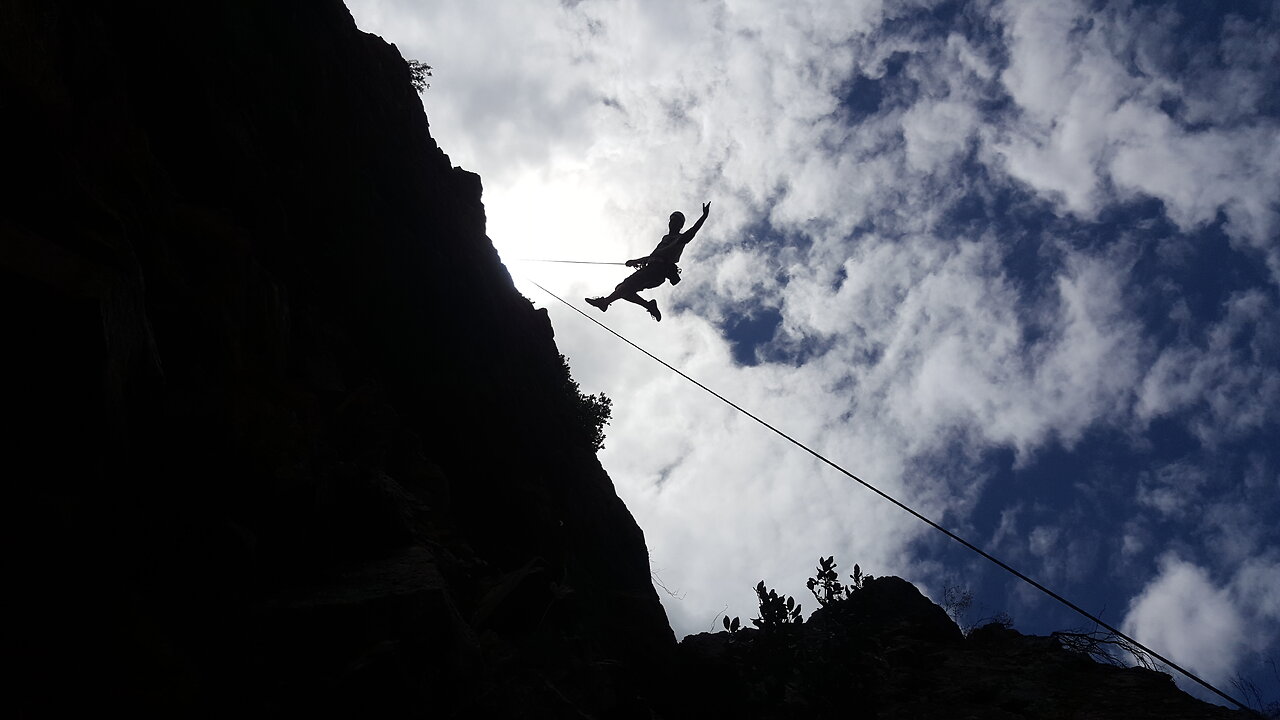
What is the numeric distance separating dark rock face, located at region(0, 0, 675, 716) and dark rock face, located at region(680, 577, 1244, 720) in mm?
1251

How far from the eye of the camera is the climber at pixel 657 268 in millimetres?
13484

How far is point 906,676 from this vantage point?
35.3 ft

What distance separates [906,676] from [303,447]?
962cm

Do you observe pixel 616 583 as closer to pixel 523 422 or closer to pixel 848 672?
pixel 523 422

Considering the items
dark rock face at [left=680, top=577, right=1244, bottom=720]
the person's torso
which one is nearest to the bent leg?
the person's torso

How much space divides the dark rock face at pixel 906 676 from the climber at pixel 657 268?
22.3 feet

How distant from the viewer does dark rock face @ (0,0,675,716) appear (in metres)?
4.52

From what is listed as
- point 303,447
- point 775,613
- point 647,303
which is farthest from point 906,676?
point 303,447

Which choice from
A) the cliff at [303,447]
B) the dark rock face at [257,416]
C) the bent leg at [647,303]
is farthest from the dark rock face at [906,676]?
the bent leg at [647,303]

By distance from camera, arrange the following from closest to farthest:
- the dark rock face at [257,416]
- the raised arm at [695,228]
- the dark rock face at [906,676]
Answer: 1. the dark rock face at [257,416]
2. the dark rock face at [906,676]
3. the raised arm at [695,228]

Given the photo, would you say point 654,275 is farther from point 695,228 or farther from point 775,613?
point 775,613

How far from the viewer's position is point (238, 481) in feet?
20.6

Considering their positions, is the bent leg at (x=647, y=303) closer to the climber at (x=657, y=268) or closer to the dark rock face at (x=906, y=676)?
the climber at (x=657, y=268)

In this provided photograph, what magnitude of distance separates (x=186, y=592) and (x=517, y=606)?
412 centimetres
